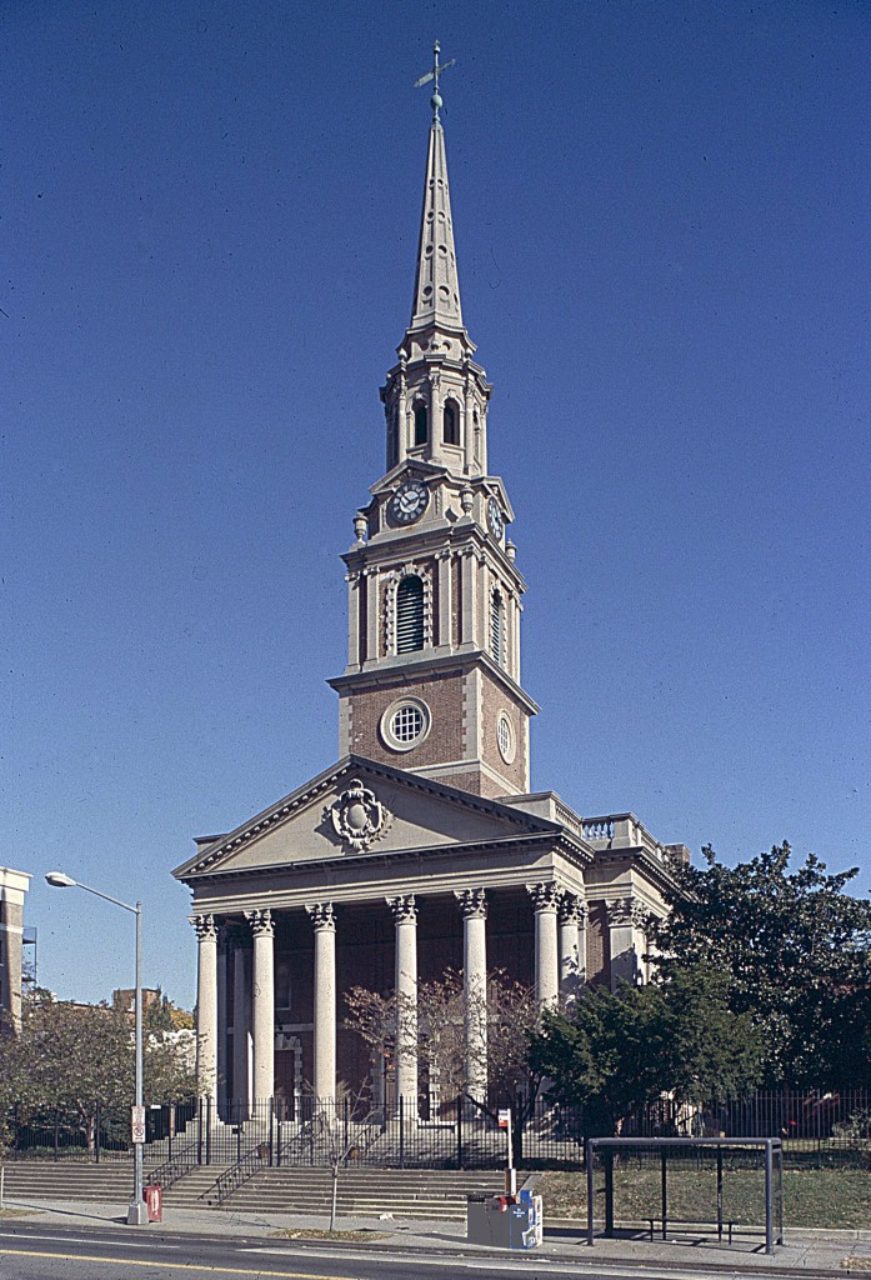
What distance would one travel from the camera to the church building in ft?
178

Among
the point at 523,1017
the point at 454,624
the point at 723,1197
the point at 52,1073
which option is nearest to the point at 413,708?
the point at 454,624

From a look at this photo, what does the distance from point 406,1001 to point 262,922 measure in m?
7.64

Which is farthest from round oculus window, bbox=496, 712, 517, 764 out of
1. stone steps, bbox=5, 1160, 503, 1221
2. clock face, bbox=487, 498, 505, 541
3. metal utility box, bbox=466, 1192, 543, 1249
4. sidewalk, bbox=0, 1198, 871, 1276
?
metal utility box, bbox=466, 1192, 543, 1249

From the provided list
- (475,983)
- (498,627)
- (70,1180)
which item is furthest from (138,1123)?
(498,627)

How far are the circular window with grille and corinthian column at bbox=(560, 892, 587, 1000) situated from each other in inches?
379

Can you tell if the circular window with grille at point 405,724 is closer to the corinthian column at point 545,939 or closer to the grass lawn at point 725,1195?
the corinthian column at point 545,939

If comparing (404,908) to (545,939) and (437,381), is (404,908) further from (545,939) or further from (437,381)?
(437,381)

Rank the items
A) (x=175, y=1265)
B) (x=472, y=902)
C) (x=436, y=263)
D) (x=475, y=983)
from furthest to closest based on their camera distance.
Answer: (x=436, y=263) → (x=472, y=902) → (x=475, y=983) → (x=175, y=1265)

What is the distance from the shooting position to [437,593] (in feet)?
205

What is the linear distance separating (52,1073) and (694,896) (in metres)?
24.4

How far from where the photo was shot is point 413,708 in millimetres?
61312

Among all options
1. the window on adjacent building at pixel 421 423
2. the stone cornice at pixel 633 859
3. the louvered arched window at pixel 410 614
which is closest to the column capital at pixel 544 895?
the stone cornice at pixel 633 859

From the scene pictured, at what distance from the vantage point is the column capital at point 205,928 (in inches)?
2306

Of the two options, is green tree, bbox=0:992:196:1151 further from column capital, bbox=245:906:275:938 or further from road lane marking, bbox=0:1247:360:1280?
road lane marking, bbox=0:1247:360:1280
